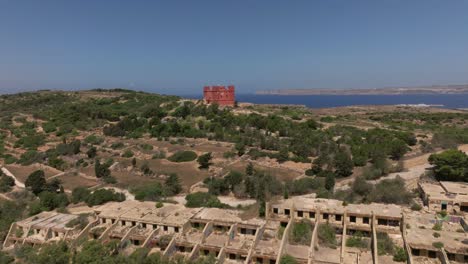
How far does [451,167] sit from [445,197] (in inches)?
268

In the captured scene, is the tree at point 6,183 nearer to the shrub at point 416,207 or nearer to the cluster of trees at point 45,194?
the cluster of trees at point 45,194

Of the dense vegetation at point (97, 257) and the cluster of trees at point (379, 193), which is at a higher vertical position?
the cluster of trees at point (379, 193)

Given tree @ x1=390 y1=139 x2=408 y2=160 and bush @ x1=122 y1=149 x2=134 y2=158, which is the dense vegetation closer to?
bush @ x1=122 y1=149 x2=134 y2=158

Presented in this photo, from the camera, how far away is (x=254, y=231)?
1870 cm

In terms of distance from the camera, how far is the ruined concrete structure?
16.4m

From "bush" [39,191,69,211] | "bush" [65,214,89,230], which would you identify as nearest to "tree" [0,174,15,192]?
"bush" [39,191,69,211]

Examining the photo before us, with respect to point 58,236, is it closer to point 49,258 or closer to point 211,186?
point 49,258

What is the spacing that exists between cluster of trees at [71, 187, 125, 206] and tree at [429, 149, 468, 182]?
2587 centimetres

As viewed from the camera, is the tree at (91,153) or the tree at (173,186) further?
the tree at (91,153)

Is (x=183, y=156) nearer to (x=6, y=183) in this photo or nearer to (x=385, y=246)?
(x=6, y=183)

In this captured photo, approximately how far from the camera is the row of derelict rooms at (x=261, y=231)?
16312mm

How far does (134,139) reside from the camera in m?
48.9

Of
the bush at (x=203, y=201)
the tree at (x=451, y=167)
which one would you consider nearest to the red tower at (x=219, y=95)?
the bush at (x=203, y=201)

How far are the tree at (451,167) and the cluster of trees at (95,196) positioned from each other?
25.9 meters
